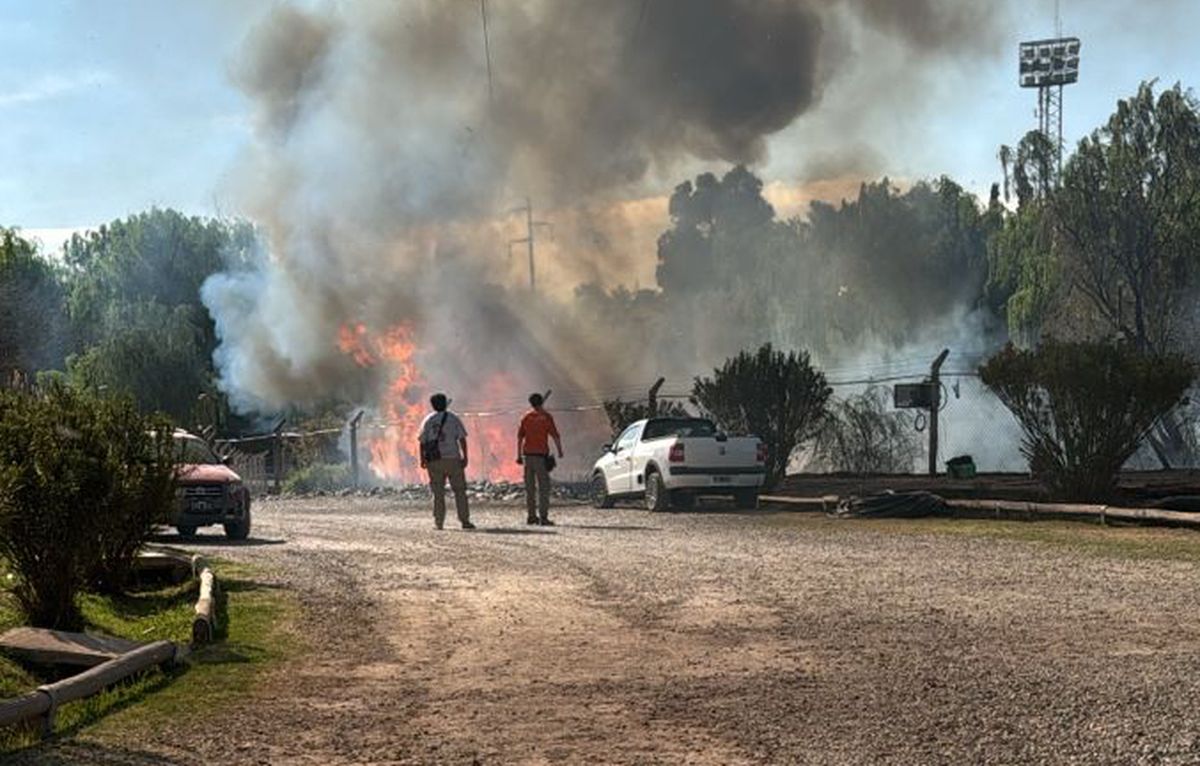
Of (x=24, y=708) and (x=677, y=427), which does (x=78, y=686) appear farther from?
(x=677, y=427)

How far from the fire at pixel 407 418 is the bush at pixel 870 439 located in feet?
43.0

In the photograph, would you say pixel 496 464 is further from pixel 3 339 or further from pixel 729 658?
pixel 729 658

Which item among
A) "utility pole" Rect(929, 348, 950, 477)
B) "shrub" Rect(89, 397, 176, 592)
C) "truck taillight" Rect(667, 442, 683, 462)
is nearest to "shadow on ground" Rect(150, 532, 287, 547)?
"shrub" Rect(89, 397, 176, 592)

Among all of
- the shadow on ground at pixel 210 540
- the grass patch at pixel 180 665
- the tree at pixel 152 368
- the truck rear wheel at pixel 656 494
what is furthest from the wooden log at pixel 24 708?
the tree at pixel 152 368

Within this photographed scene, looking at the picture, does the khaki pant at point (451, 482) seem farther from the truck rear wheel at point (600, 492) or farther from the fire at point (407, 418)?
the fire at point (407, 418)

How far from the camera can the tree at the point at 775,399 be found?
101 feet

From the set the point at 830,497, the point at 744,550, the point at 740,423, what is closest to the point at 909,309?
the point at 740,423

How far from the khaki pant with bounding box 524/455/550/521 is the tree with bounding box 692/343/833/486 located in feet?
25.2

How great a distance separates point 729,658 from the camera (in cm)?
945

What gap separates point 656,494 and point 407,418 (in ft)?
86.5

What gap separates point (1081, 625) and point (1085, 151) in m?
38.4

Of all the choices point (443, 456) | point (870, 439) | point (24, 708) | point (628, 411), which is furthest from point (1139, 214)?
point (24, 708)

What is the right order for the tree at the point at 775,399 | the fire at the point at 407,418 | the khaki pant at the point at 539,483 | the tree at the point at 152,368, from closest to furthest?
the khaki pant at the point at 539,483 < the tree at the point at 775,399 < the fire at the point at 407,418 < the tree at the point at 152,368

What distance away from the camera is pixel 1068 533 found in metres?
18.8
